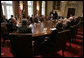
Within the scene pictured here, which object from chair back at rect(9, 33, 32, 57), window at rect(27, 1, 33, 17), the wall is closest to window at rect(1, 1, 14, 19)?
window at rect(27, 1, 33, 17)

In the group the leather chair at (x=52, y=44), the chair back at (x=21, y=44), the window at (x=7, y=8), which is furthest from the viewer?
the window at (x=7, y=8)

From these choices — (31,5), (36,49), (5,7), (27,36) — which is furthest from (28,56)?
(31,5)

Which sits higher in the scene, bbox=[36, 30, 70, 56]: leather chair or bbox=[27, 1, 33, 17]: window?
bbox=[27, 1, 33, 17]: window

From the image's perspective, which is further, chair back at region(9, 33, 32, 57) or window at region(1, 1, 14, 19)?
window at region(1, 1, 14, 19)

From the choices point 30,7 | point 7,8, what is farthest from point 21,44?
point 30,7

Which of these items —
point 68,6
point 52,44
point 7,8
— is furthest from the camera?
point 68,6

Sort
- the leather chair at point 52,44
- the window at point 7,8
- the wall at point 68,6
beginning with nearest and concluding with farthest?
1. the leather chair at point 52,44
2. the window at point 7,8
3. the wall at point 68,6

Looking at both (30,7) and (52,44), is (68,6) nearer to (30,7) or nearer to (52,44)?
(30,7)

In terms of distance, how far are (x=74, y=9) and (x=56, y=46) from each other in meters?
8.58

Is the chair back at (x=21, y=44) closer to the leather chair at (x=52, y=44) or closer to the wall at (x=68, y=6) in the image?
the leather chair at (x=52, y=44)

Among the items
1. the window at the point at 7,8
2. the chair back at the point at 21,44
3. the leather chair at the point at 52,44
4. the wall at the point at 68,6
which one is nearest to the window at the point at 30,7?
the window at the point at 7,8

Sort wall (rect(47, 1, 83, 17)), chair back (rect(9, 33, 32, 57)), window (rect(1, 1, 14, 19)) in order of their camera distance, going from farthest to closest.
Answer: wall (rect(47, 1, 83, 17))
window (rect(1, 1, 14, 19))
chair back (rect(9, 33, 32, 57))

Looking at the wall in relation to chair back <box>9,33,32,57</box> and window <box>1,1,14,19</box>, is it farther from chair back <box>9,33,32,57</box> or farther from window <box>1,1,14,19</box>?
chair back <box>9,33,32,57</box>

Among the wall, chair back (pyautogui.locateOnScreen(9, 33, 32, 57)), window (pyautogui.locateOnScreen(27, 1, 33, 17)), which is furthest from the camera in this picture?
the wall
